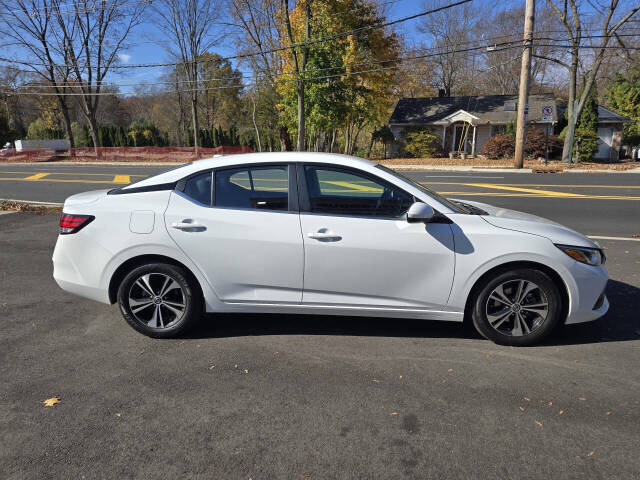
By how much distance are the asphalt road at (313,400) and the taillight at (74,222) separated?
0.92 m

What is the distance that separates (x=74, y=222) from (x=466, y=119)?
1310 inches

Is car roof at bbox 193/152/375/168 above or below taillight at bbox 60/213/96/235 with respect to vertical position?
above

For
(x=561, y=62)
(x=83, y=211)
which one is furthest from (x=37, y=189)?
(x=561, y=62)

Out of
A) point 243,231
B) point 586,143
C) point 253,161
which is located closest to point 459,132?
point 586,143

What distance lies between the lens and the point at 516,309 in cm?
359

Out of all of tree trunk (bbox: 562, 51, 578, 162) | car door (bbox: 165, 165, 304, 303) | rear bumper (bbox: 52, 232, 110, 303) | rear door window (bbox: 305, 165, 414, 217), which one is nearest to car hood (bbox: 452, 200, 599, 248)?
rear door window (bbox: 305, 165, 414, 217)

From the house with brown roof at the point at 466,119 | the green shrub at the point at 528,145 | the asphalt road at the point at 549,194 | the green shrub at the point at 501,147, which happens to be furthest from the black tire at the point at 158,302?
the house with brown roof at the point at 466,119

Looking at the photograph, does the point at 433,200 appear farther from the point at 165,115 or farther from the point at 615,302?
the point at 165,115

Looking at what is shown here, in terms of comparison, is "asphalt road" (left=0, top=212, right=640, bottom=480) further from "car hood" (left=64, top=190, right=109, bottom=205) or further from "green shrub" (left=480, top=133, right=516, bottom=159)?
"green shrub" (left=480, top=133, right=516, bottom=159)

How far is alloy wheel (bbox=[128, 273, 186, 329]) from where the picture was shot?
377cm

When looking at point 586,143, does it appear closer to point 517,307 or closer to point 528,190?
point 528,190

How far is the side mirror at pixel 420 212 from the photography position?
3426 mm

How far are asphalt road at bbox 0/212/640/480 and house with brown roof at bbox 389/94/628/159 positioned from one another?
31.3 metres

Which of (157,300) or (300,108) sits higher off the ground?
(300,108)
